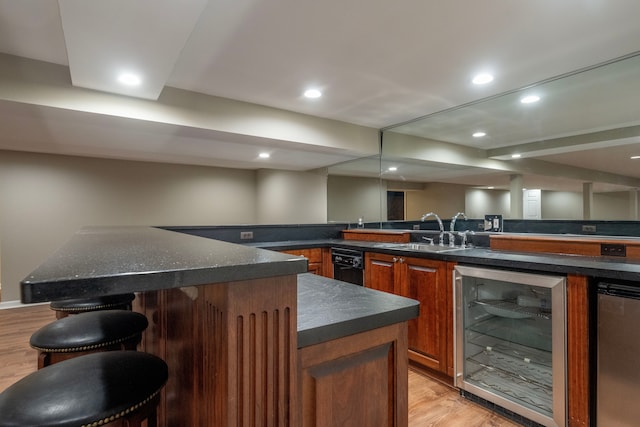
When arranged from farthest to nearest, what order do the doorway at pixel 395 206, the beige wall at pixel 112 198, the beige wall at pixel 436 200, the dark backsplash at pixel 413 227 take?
the beige wall at pixel 112 198 < the doorway at pixel 395 206 < the beige wall at pixel 436 200 < the dark backsplash at pixel 413 227

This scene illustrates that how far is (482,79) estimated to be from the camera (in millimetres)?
2684

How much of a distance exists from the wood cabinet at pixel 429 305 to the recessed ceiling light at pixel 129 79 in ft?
7.82

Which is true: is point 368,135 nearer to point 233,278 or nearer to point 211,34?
point 211,34

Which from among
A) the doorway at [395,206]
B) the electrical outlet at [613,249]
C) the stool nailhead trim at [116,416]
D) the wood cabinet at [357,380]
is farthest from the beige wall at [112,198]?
the stool nailhead trim at [116,416]

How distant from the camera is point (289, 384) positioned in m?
0.74

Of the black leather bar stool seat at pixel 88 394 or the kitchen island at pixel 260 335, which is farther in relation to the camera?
the black leather bar stool seat at pixel 88 394

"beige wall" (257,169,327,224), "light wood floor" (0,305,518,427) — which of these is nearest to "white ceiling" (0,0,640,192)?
"light wood floor" (0,305,518,427)

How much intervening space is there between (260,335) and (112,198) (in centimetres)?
564

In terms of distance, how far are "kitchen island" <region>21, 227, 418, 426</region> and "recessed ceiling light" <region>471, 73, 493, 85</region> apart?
7.67ft

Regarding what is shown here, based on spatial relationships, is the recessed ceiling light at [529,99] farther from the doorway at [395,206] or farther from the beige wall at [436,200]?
the doorway at [395,206]

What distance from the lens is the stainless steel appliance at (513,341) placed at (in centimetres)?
177

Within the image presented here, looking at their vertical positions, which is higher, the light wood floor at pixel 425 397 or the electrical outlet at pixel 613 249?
the electrical outlet at pixel 613 249

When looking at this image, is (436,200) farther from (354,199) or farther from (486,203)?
(354,199)

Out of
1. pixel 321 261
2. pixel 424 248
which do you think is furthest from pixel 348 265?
pixel 424 248
